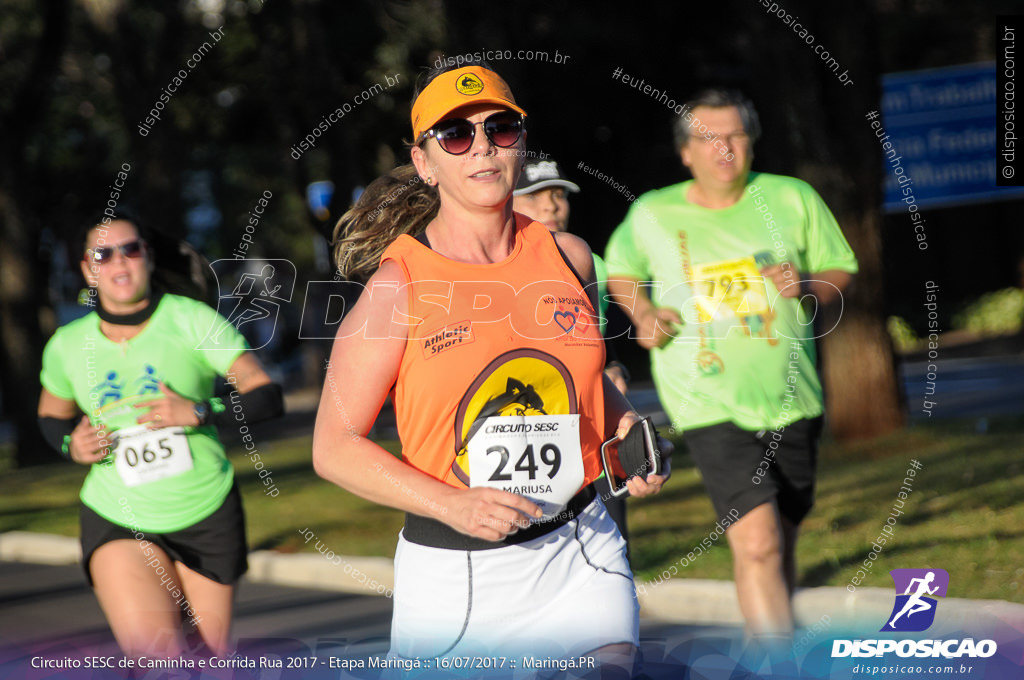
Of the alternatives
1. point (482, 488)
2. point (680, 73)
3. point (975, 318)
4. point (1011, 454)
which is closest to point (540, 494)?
point (482, 488)

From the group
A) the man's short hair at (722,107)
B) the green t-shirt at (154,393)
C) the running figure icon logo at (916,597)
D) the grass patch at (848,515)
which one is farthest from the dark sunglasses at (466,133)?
the grass patch at (848,515)

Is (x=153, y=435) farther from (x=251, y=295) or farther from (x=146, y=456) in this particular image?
(x=251, y=295)

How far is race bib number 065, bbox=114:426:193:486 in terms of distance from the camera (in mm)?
4527

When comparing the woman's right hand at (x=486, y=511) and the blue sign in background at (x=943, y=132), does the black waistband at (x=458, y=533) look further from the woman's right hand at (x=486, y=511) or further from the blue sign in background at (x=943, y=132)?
the blue sign in background at (x=943, y=132)

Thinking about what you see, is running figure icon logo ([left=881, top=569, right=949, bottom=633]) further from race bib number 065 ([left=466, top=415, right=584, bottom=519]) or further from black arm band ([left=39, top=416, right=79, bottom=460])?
black arm band ([left=39, top=416, right=79, bottom=460])

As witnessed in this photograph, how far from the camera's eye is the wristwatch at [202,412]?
455 centimetres

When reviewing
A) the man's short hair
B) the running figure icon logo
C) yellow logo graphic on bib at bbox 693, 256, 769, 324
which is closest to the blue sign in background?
the running figure icon logo

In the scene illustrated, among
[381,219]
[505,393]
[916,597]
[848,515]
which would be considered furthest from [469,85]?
[848,515]

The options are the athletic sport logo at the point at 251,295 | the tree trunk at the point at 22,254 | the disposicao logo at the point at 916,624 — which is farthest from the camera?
the tree trunk at the point at 22,254

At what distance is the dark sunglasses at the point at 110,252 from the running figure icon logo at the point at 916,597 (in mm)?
3266

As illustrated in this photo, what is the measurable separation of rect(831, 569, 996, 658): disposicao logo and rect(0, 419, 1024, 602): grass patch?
0.68ft

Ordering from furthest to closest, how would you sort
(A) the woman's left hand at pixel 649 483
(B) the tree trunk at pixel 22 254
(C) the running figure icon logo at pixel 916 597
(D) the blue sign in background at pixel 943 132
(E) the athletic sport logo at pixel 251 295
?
(B) the tree trunk at pixel 22 254 → (D) the blue sign in background at pixel 943 132 → (C) the running figure icon logo at pixel 916 597 → (E) the athletic sport logo at pixel 251 295 → (A) the woman's left hand at pixel 649 483

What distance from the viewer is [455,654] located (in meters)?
2.77

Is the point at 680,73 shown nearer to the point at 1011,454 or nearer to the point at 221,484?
the point at 1011,454
